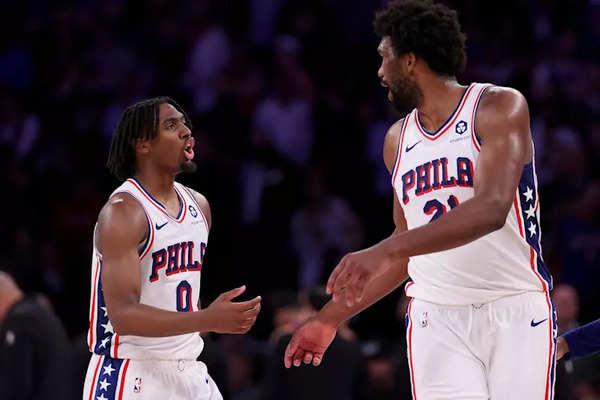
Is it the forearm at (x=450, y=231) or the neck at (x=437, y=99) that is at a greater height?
the neck at (x=437, y=99)

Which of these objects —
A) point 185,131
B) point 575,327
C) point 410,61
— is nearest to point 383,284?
point 410,61

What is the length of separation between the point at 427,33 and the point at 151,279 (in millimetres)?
1724

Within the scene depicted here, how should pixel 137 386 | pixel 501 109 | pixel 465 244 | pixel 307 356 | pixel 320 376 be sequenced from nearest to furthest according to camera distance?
pixel 465 244, pixel 501 109, pixel 307 356, pixel 137 386, pixel 320 376

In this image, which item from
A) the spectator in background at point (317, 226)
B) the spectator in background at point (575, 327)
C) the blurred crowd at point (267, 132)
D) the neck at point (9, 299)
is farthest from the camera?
the spectator in background at point (317, 226)

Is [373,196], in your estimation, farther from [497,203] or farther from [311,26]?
[497,203]

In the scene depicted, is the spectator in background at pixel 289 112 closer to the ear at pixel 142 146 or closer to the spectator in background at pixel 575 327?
the spectator in background at pixel 575 327

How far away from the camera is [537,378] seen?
14.5 ft

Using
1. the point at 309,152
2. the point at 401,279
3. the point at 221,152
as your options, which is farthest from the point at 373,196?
the point at 401,279

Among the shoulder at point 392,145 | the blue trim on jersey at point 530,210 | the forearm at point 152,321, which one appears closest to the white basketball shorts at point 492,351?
the blue trim on jersey at point 530,210

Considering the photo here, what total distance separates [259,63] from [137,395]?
6969 mm

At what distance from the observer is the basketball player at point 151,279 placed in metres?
4.76

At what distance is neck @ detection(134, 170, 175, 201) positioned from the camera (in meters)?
5.27

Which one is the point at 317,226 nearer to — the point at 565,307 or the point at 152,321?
the point at 565,307

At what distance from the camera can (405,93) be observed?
4820 millimetres
